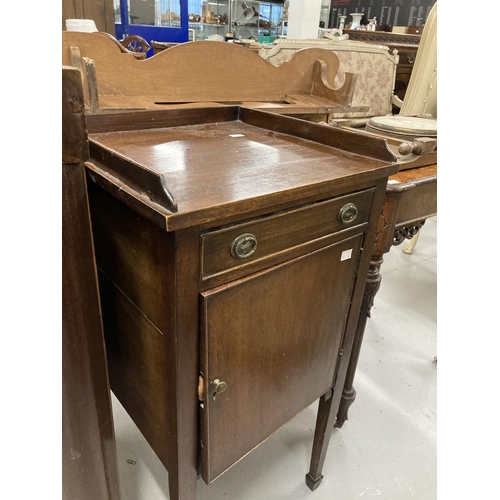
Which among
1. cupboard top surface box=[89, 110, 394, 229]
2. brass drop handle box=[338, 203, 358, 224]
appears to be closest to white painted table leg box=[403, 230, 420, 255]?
cupboard top surface box=[89, 110, 394, 229]

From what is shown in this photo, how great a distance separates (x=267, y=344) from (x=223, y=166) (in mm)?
307

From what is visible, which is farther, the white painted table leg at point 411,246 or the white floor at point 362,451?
the white painted table leg at point 411,246

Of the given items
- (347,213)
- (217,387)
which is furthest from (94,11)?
(217,387)

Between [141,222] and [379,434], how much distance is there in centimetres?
105

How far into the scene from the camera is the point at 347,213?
703mm

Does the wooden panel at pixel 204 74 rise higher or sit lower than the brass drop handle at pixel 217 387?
higher

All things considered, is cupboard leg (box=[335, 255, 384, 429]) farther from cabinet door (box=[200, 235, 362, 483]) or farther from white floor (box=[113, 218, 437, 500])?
cabinet door (box=[200, 235, 362, 483])

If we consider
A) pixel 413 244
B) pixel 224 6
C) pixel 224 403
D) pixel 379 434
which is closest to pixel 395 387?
pixel 379 434

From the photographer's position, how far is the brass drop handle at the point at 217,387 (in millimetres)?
647

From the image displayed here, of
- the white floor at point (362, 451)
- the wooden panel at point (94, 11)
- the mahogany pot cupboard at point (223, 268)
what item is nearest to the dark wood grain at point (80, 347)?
the mahogany pot cupboard at point (223, 268)

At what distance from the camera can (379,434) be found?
4.08ft

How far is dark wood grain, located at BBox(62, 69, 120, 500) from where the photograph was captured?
0.50m

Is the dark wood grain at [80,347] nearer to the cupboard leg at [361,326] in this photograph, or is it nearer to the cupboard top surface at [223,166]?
the cupboard top surface at [223,166]
